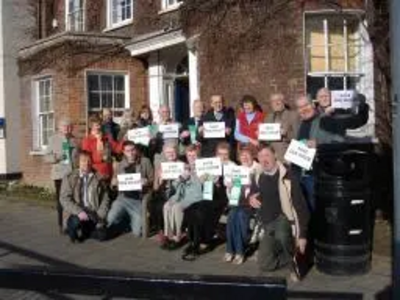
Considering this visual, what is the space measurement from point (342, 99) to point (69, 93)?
9621 millimetres

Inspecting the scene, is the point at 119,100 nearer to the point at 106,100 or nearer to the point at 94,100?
the point at 106,100

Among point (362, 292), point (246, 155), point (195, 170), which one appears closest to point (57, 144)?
point (195, 170)

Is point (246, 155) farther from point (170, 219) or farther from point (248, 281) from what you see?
point (248, 281)

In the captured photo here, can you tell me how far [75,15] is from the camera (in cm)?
A: 2203

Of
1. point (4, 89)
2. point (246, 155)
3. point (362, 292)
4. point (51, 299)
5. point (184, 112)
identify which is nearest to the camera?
point (51, 299)

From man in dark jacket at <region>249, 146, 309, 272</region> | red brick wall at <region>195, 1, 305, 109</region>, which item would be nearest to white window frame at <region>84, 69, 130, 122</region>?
red brick wall at <region>195, 1, 305, 109</region>

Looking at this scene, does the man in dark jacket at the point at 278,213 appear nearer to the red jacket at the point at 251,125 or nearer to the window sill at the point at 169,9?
the red jacket at the point at 251,125

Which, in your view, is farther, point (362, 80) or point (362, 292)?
point (362, 80)

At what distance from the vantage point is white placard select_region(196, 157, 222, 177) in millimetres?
10180

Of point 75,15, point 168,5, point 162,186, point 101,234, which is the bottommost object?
point 101,234

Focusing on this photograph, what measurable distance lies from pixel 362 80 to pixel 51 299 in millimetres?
10567

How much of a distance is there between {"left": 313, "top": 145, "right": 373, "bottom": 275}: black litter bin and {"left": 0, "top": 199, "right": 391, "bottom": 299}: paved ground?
0.18 m

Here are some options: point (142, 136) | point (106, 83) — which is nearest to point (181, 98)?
point (106, 83)

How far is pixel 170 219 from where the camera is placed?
10.6 meters
